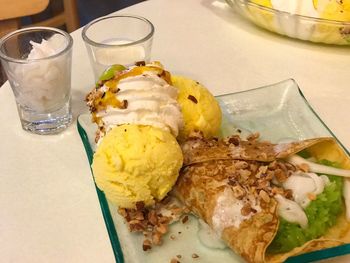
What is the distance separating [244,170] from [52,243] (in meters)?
0.29

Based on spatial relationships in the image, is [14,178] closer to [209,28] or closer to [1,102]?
[1,102]

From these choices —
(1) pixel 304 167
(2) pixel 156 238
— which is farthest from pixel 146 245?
(1) pixel 304 167

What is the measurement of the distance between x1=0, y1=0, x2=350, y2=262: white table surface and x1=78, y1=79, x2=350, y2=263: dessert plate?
3 centimetres

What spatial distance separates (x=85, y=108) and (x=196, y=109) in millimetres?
288

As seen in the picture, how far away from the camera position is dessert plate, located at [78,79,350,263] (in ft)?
2.20

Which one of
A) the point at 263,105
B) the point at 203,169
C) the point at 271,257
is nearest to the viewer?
the point at 271,257

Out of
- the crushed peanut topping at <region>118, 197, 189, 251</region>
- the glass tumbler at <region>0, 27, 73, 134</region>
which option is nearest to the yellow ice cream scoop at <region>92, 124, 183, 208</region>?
the crushed peanut topping at <region>118, 197, 189, 251</region>

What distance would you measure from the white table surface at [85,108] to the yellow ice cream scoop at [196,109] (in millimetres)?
191

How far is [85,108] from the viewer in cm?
100

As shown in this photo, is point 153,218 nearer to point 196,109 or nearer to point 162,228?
point 162,228

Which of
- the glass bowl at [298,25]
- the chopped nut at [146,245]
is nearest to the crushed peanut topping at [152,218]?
the chopped nut at [146,245]

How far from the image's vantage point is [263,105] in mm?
953

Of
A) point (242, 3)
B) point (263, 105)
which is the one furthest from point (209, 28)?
point (263, 105)

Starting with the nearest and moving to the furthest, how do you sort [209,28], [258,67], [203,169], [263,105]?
1. [203,169]
2. [263,105]
3. [258,67]
4. [209,28]
